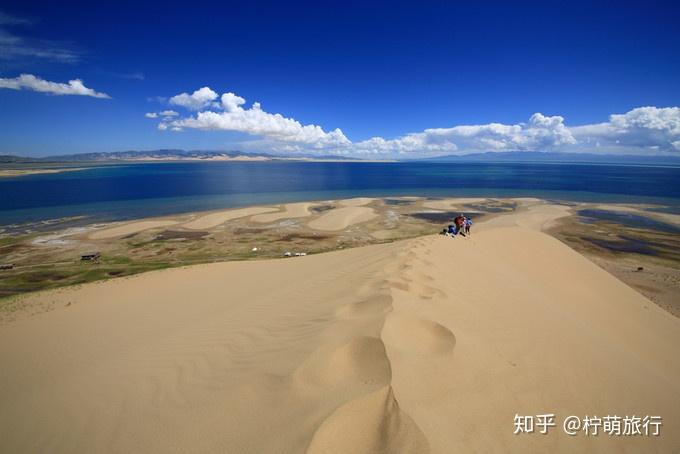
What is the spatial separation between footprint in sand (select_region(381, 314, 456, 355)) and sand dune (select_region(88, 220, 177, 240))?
35.3m

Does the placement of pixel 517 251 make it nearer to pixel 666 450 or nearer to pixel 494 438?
pixel 666 450

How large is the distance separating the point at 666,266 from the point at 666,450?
27689 millimetres

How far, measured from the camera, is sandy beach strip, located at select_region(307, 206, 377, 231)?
34.7m

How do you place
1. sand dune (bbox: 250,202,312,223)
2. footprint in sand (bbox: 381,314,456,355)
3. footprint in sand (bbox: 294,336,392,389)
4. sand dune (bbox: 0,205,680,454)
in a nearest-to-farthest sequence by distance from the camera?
sand dune (bbox: 0,205,680,454) → footprint in sand (bbox: 294,336,392,389) → footprint in sand (bbox: 381,314,456,355) → sand dune (bbox: 250,202,312,223)

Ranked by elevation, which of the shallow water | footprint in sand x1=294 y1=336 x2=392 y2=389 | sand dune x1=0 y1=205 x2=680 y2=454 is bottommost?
the shallow water

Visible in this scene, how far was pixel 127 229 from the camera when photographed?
1299 inches

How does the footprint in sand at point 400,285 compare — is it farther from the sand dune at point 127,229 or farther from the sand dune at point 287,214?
the sand dune at point 127,229

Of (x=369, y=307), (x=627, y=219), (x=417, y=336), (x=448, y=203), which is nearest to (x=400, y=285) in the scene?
(x=369, y=307)

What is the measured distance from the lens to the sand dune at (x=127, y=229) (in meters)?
30.8

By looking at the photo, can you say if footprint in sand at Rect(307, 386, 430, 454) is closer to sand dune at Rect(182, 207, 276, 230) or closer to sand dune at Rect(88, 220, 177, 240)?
sand dune at Rect(182, 207, 276, 230)

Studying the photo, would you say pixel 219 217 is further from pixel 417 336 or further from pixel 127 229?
pixel 417 336

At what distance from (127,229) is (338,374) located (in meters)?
37.8

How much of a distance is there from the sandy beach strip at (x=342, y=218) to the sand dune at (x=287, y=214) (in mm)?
3499

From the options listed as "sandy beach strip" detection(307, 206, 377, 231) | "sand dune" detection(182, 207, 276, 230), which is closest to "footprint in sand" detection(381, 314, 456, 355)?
"sandy beach strip" detection(307, 206, 377, 231)
